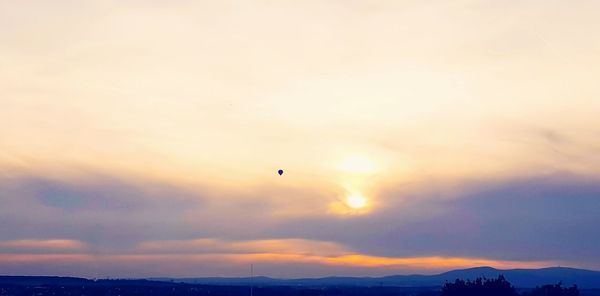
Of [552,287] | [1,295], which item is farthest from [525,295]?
[1,295]

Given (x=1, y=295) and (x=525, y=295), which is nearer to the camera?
(x=525, y=295)

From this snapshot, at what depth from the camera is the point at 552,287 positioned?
367 feet

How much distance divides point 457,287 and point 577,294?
16861 millimetres

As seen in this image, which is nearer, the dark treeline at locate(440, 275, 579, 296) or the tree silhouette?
the dark treeline at locate(440, 275, 579, 296)

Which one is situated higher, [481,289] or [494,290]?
[481,289]

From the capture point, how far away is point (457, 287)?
372ft

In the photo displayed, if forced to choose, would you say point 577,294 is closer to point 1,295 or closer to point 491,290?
point 491,290

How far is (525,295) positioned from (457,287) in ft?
30.9

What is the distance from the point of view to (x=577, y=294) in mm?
112188

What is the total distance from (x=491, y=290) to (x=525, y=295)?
15.4 ft

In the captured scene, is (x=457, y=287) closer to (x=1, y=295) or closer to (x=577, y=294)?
(x=577, y=294)

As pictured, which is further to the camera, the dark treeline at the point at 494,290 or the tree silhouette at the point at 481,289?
the tree silhouette at the point at 481,289

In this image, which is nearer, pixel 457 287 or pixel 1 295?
pixel 457 287

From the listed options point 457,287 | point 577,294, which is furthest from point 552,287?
point 457,287
